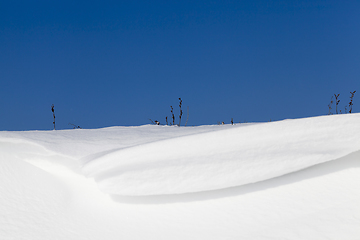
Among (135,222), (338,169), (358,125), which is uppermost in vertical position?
(358,125)

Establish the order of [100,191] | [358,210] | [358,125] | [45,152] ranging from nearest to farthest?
[358,210], [358,125], [100,191], [45,152]

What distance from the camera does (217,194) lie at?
904 millimetres

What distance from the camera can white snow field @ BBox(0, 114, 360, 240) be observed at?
2.64 ft

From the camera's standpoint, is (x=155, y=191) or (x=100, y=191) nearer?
(x=155, y=191)

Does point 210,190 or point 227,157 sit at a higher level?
point 227,157

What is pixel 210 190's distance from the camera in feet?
3.00

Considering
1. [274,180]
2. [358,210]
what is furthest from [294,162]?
[358,210]

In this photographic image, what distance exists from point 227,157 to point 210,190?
118mm

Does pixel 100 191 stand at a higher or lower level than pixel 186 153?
lower

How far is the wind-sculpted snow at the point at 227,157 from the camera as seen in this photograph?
2.86ft

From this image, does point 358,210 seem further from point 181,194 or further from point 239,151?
point 181,194

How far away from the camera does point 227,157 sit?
2.95ft

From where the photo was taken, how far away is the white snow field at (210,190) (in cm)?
81

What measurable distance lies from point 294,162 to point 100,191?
639 millimetres
